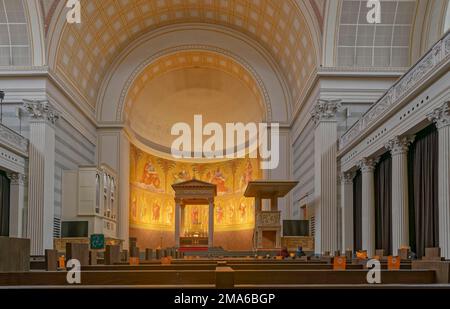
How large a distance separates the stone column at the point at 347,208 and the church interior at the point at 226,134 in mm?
66

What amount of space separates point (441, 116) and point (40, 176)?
56.5 ft

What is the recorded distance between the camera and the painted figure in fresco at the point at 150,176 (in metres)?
42.0

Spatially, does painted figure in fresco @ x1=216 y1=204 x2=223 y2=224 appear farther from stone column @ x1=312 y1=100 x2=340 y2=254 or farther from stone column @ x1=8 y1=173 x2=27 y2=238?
stone column @ x1=8 y1=173 x2=27 y2=238

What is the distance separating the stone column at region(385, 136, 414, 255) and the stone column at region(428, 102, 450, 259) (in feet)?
10.5

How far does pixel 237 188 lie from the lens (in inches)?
1692

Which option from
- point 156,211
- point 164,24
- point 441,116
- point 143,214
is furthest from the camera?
point 156,211

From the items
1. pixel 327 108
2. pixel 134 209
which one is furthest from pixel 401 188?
pixel 134 209

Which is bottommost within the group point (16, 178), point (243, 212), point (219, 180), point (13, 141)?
point (243, 212)

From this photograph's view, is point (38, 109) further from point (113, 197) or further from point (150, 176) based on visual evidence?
point (150, 176)

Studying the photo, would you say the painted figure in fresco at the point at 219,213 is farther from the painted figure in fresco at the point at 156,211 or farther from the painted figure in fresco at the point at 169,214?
the painted figure in fresco at the point at 156,211

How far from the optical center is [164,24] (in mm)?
35219

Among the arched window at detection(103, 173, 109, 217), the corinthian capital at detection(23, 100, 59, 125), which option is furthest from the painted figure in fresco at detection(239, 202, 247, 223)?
the corinthian capital at detection(23, 100, 59, 125)

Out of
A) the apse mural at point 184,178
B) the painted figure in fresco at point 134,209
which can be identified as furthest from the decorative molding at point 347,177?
the painted figure in fresco at point 134,209

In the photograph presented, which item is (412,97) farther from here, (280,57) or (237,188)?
(237,188)
